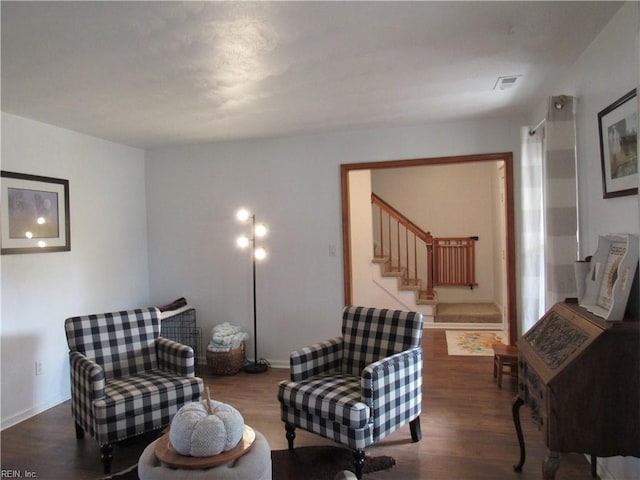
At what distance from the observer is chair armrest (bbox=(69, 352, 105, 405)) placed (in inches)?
102

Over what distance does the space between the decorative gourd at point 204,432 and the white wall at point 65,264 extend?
2.19 meters

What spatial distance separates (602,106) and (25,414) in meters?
4.43

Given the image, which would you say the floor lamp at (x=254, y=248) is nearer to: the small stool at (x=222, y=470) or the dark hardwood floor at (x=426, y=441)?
the dark hardwood floor at (x=426, y=441)

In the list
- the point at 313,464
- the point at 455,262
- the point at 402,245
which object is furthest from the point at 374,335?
the point at 455,262

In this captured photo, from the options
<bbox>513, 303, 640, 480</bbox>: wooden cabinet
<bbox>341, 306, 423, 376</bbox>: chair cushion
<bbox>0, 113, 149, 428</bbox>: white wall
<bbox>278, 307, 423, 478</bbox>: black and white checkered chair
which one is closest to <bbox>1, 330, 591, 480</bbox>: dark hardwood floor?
<bbox>278, 307, 423, 478</bbox>: black and white checkered chair

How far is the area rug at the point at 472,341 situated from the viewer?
484 cm

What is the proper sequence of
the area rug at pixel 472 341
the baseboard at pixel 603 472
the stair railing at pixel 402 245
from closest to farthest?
the baseboard at pixel 603 472, the area rug at pixel 472 341, the stair railing at pixel 402 245

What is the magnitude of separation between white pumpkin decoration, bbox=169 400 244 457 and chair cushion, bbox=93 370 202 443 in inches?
32.9

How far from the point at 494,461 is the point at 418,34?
2.45 meters

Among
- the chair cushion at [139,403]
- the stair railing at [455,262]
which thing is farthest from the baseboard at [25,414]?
the stair railing at [455,262]

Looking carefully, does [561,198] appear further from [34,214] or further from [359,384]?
[34,214]

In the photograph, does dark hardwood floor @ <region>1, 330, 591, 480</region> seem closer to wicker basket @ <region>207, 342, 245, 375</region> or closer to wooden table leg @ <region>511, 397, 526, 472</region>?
wooden table leg @ <region>511, 397, 526, 472</region>

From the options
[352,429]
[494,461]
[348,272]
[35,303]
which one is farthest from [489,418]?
[35,303]

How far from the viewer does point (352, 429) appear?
93.7 inches
